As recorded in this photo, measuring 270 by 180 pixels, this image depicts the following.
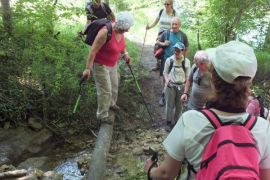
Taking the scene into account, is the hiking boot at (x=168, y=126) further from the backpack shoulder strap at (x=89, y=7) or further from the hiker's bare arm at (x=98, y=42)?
the backpack shoulder strap at (x=89, y=7)

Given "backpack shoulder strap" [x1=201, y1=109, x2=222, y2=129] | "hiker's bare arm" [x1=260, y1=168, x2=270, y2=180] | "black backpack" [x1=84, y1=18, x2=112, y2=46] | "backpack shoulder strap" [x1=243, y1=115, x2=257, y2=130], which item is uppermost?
"black backpack" [x1=84, y1=18, x2=112, y2=46]

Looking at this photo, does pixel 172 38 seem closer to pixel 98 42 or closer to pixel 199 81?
pixel 199 81

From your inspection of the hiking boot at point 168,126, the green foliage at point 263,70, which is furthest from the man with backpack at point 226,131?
the green foliage at point 263,70

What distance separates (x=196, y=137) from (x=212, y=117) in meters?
0.15

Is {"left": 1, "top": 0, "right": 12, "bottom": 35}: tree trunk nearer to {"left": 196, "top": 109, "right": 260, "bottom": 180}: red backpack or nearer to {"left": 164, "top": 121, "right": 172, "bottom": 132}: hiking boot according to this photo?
{"left": 164, "top": 121, "right": 172, "bottom": 132}: hiking boot

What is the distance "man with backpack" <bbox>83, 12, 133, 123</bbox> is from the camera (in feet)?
18.7

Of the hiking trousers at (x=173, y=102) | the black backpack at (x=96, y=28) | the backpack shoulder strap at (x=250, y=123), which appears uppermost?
the black backpack at (x=96, y=28)

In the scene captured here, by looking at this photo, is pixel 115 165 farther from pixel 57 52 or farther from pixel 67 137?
pixel 57 52

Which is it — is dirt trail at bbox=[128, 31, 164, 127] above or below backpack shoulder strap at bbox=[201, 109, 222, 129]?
below

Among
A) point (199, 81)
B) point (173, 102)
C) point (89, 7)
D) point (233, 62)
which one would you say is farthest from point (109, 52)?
point (233, 62)

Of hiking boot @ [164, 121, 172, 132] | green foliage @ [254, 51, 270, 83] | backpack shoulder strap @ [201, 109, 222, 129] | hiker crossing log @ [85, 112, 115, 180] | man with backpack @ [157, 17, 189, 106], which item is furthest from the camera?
green foliage @ [254, 51, 270, 83]

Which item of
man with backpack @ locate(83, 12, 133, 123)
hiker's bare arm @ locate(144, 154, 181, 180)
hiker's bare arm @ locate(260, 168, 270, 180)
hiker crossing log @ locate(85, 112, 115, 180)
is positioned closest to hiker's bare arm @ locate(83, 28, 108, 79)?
man with backpack @ locate(83, 12, 133, 123)

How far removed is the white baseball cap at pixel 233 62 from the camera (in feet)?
6.88

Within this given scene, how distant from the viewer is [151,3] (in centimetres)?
1875
